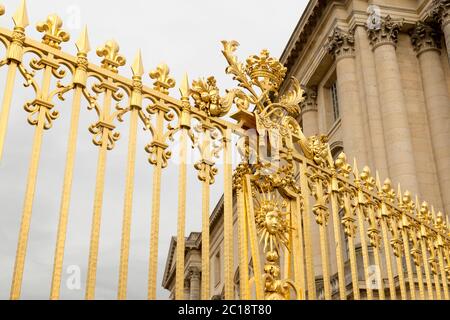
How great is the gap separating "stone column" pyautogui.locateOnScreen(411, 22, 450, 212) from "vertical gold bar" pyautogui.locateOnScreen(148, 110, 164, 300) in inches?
572

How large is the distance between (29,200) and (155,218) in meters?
1.03

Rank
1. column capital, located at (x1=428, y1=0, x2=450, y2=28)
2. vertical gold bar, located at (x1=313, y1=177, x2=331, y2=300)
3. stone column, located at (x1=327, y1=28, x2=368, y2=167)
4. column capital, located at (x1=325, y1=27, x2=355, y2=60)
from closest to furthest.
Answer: vertical gold bar, located at (x1=313, y1=177, x2=331, y2=300)
stone column, located at (x1=327, y1=28, x2=368, y2=167)
column capital, located at (x1=428, y1=0, x2=450, y2=28)
column capital, located at (x1=325, y1=27, x2=355, y2=60)

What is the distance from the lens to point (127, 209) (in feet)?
15.2

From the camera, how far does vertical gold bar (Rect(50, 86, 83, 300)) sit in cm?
405

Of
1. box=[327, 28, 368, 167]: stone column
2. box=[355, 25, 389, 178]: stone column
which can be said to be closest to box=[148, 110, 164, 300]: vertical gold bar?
box=[355, 25, 389, 178]: stone column

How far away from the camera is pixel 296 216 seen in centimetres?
590

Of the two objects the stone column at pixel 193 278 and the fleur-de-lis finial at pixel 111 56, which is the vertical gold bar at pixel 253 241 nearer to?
the fleur-de-lis finial at pixel 111 56

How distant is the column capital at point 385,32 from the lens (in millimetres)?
21203

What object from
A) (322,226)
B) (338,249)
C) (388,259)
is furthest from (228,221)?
(388,259)

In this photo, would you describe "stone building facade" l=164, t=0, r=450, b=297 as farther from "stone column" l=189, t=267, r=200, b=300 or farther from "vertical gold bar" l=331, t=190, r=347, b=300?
"vertical gold bar" l=331, t=190, r=347, b=300

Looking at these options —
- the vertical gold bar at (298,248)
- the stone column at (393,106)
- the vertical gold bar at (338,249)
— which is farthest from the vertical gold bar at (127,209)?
the stone column at (393,106)

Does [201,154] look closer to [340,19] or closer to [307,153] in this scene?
[307,153]

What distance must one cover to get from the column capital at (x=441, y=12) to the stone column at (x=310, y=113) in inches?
251
